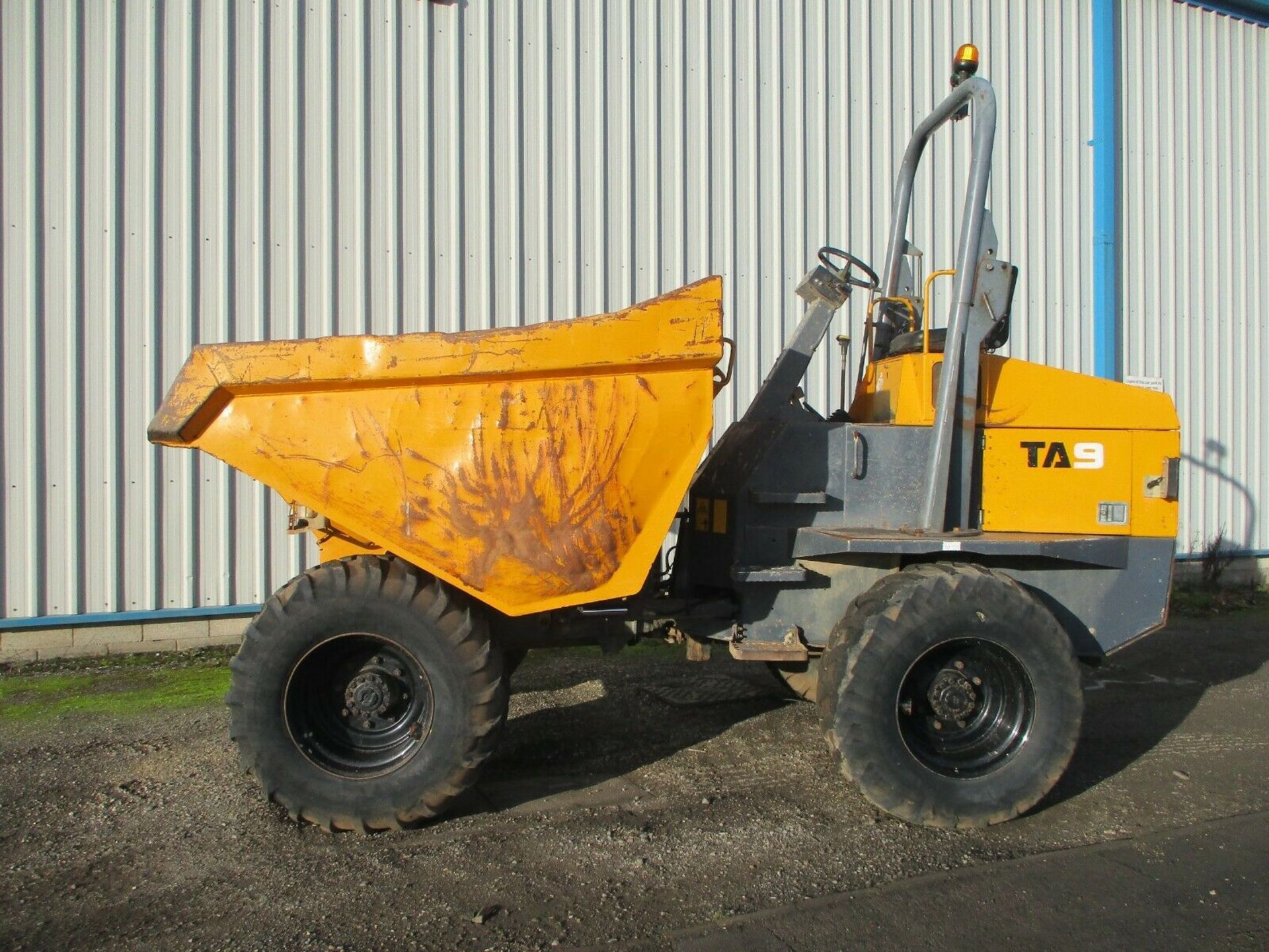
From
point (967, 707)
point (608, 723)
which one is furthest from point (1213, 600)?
point (608, 723)

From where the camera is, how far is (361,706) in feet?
13.3

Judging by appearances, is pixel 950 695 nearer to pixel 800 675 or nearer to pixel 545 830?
pixel 800 675

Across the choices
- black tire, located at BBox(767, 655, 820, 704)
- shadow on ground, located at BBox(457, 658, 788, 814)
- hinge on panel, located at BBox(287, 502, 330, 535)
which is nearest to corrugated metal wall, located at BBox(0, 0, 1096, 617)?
shadow on ground, located at BBox(457, 658, 788, 814)

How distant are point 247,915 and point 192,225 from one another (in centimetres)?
569

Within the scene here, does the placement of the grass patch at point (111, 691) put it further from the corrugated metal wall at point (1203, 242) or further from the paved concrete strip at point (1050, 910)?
the corrugated metal wall at point (1203, 242)

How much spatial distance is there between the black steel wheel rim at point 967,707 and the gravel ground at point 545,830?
12.8 inches

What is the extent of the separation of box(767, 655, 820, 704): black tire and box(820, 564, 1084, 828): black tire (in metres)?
0.73

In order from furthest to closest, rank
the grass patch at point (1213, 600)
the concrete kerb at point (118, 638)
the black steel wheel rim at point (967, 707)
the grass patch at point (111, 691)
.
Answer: the grass patch at point (1213, 600) < the concrete kerb at point (118, 638) < the grass patch at point (111, 691) < the black steel wheel rim at point (967, 707)

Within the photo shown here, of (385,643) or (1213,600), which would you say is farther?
(1213,600)

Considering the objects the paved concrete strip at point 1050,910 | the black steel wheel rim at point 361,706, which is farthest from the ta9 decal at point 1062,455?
the black steel wheel rim at point 361,706

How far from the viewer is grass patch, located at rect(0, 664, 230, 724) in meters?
5.81

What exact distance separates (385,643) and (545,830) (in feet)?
3.50

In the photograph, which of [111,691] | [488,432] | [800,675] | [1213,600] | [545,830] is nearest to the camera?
[488,432]

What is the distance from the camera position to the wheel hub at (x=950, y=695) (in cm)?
425
